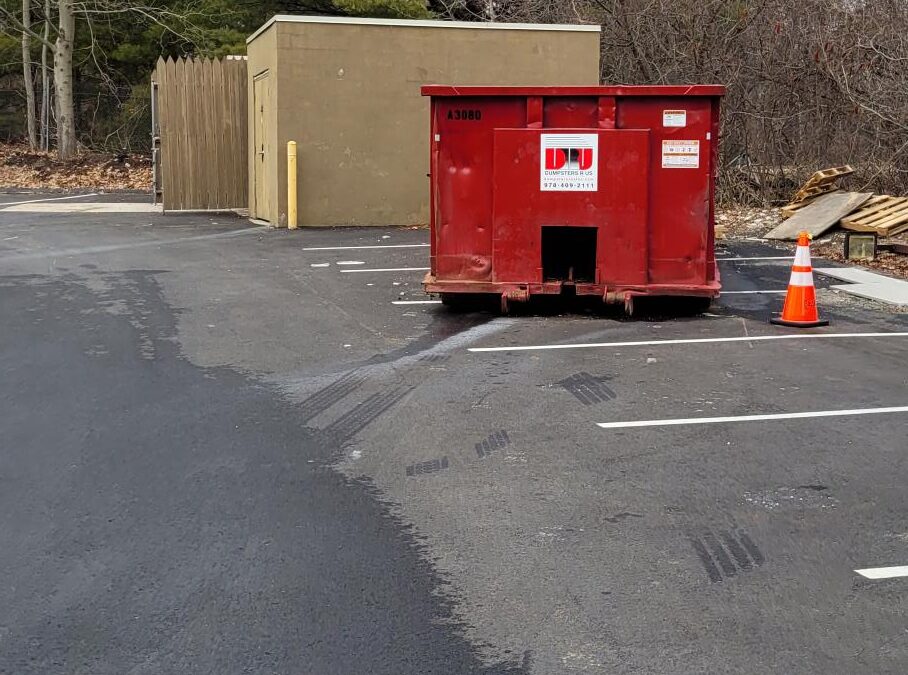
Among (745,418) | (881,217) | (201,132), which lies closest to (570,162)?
(745,418)

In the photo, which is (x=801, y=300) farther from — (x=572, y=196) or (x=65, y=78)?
(x=65, y=78)

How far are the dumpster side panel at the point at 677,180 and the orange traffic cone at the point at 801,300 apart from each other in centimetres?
83

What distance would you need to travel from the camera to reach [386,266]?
1462cm

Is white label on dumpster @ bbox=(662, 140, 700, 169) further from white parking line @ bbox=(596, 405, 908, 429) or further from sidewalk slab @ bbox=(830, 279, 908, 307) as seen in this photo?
white parking line @ bbox=(596, 405, 908, 429)

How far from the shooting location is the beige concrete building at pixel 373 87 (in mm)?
19812

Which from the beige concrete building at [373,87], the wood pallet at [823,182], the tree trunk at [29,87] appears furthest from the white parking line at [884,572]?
the tree trunk at [29,87]

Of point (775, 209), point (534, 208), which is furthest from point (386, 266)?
point (775, 209)

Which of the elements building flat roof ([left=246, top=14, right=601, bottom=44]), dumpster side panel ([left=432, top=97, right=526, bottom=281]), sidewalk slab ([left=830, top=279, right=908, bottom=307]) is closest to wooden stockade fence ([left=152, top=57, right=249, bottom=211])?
building flat roof ([left=246, top=14, right=601, bottom=44])

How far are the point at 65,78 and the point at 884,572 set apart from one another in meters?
34.3

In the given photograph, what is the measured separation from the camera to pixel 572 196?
426 inches

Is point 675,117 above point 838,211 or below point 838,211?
above

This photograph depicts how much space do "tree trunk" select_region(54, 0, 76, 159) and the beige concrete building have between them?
1612 cm

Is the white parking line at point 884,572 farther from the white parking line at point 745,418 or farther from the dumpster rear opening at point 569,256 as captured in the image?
the dumpster rear opening at point 569,256

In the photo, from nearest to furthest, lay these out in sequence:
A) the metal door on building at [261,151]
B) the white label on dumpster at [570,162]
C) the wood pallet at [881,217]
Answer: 1. the white label on dumpster at [570,162]
2. the wood pallet at [881,217]
3. the metal door on building at [261,151]
